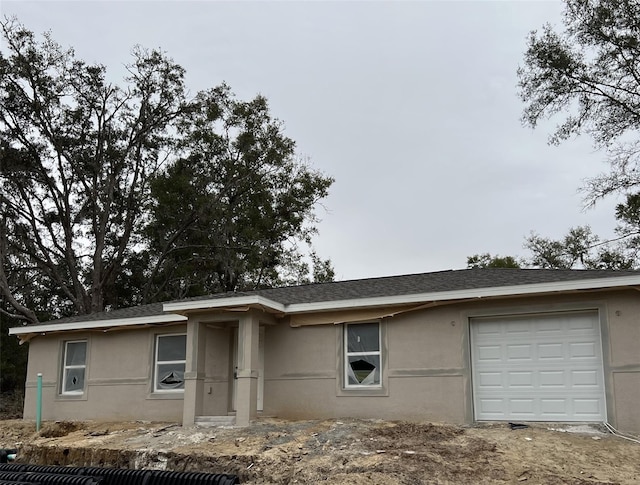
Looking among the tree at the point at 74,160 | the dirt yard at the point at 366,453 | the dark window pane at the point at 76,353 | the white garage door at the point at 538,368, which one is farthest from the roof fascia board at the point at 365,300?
the tree at the point at 74,160

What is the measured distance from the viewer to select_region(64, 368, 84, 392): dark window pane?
15523mm

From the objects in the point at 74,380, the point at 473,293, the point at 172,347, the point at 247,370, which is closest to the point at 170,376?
the point at 172,347

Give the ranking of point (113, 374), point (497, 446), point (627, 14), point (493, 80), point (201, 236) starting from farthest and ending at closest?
1. point (201, 236)
2. point (627, 14)
3. point (493, 80)
4. point (113, 374)
5. point (497, 446)

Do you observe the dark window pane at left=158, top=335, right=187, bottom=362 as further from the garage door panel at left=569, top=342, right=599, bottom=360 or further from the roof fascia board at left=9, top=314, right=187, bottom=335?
the garage door panel at left=569, top=342, right=599, bottom=360

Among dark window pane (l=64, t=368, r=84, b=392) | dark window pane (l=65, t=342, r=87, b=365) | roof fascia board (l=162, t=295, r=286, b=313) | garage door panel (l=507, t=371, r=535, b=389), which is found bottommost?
dark window pane (l=64, t=368, r=84, b=392)

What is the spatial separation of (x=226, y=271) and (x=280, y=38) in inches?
582

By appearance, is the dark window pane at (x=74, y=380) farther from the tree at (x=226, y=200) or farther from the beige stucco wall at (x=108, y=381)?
the tree at (x=226, y=200)

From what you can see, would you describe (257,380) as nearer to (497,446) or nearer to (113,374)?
(113,374)

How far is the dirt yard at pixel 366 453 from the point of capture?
8.28m

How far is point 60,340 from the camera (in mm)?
15945

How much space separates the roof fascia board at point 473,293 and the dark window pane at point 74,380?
6.11 metres

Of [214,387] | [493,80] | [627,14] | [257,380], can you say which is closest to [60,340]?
[214,387]

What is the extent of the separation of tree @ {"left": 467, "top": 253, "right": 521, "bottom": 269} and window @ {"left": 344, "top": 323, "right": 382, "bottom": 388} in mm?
29120

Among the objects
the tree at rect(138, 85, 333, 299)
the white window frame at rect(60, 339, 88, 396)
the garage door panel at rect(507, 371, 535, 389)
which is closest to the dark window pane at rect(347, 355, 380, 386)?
the garage door panel at rect(507, 371, 535, 389)
